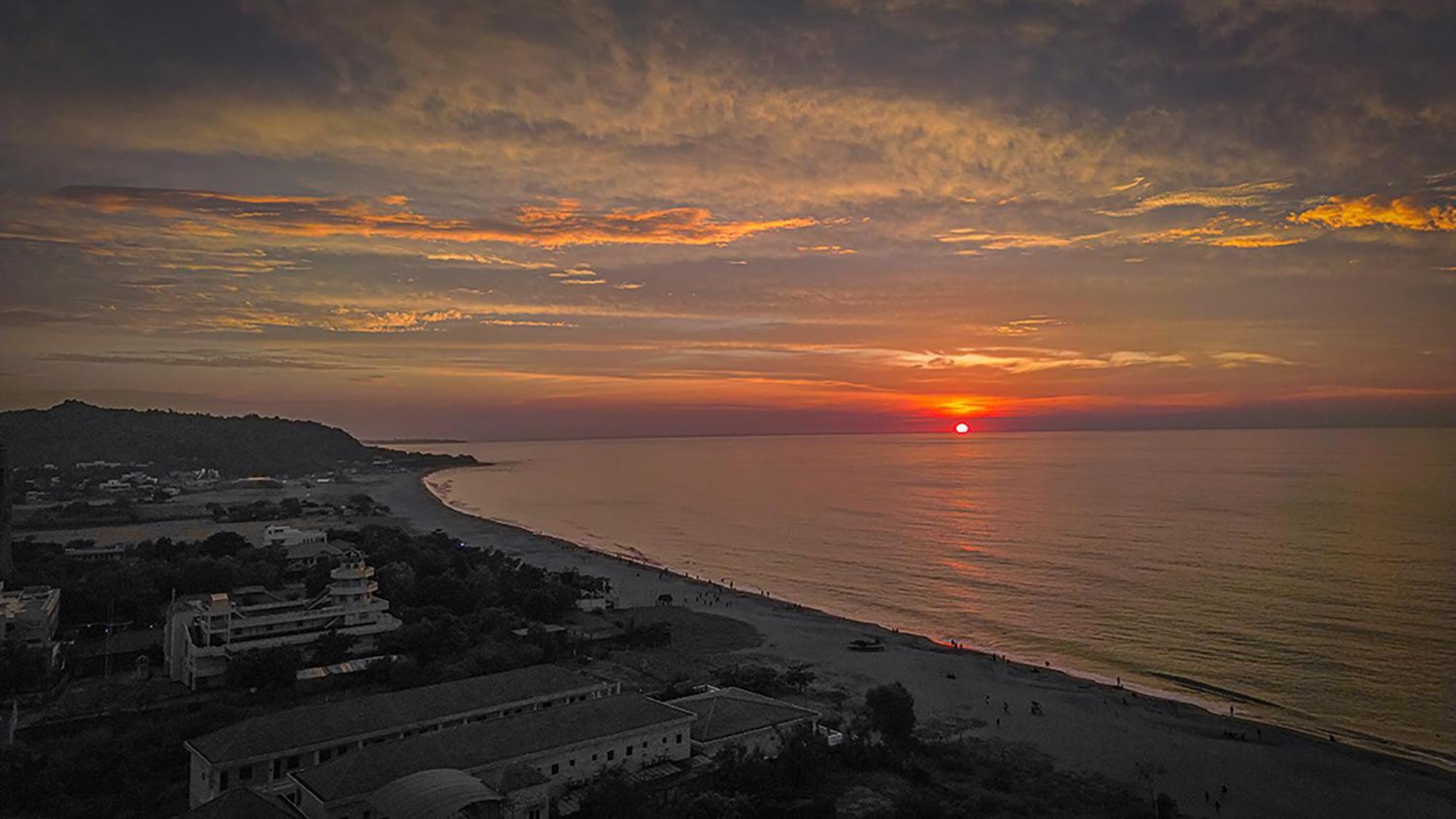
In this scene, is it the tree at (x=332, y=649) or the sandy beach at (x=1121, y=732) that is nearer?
the sandy beach at (x=1121, y=732)

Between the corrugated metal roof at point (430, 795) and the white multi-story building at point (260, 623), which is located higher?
the corrugated metal roof at point (430, 795)

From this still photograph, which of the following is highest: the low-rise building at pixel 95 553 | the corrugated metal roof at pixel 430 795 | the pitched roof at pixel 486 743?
the corrugated metal roof at pixel 430 795

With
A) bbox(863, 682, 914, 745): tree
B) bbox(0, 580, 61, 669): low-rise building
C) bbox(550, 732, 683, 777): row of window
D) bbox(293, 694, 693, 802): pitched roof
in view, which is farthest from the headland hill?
bbox(0, 580, 61, 669): low-rise building

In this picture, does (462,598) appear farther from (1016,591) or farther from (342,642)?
(1016,591)

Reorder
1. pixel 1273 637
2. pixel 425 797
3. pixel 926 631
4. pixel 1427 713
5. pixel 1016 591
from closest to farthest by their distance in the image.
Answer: pixel 425 797 < pixel 1427 713 < pixel 1273 637 < pixel 926 631 < pixel 1016 591

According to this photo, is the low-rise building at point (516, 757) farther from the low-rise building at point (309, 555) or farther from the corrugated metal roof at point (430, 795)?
the low-rise building at point (309, 555)

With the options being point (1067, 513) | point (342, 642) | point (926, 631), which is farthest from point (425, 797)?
point (1067, 513)

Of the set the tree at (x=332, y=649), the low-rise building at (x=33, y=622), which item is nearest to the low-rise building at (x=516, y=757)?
the tree at (x=332, y=649)
